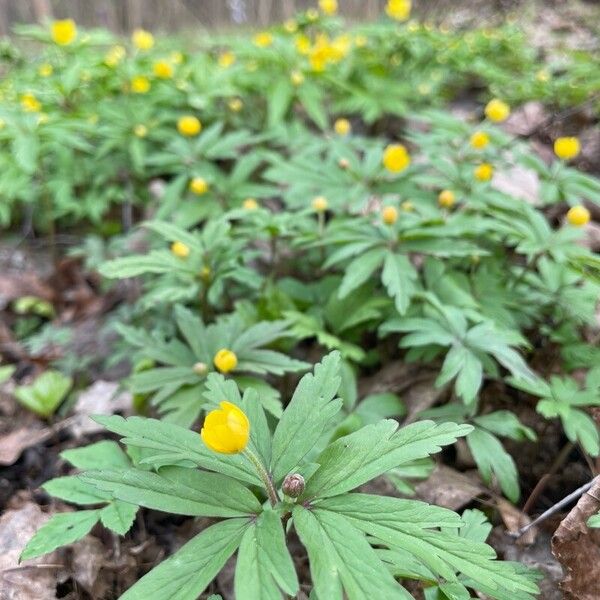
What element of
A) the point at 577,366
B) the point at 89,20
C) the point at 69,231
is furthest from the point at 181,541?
the point at 89,20

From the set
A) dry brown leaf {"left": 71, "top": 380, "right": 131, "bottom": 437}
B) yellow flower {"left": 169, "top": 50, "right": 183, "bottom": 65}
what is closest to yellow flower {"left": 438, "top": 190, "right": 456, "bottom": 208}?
dry brown leaf {"left": 71, "top": 380, "right": 131, "bottom": 437}

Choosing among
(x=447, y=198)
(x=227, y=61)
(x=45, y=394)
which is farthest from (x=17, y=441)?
(x=227, y=61)

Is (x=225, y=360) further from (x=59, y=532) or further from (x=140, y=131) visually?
(x=140, y=131)

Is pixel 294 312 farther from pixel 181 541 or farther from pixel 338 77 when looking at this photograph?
pixel 338 77

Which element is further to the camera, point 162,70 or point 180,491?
point 162,70

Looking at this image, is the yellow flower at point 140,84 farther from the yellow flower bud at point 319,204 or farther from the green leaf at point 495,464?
the green leaf at point 495,464
